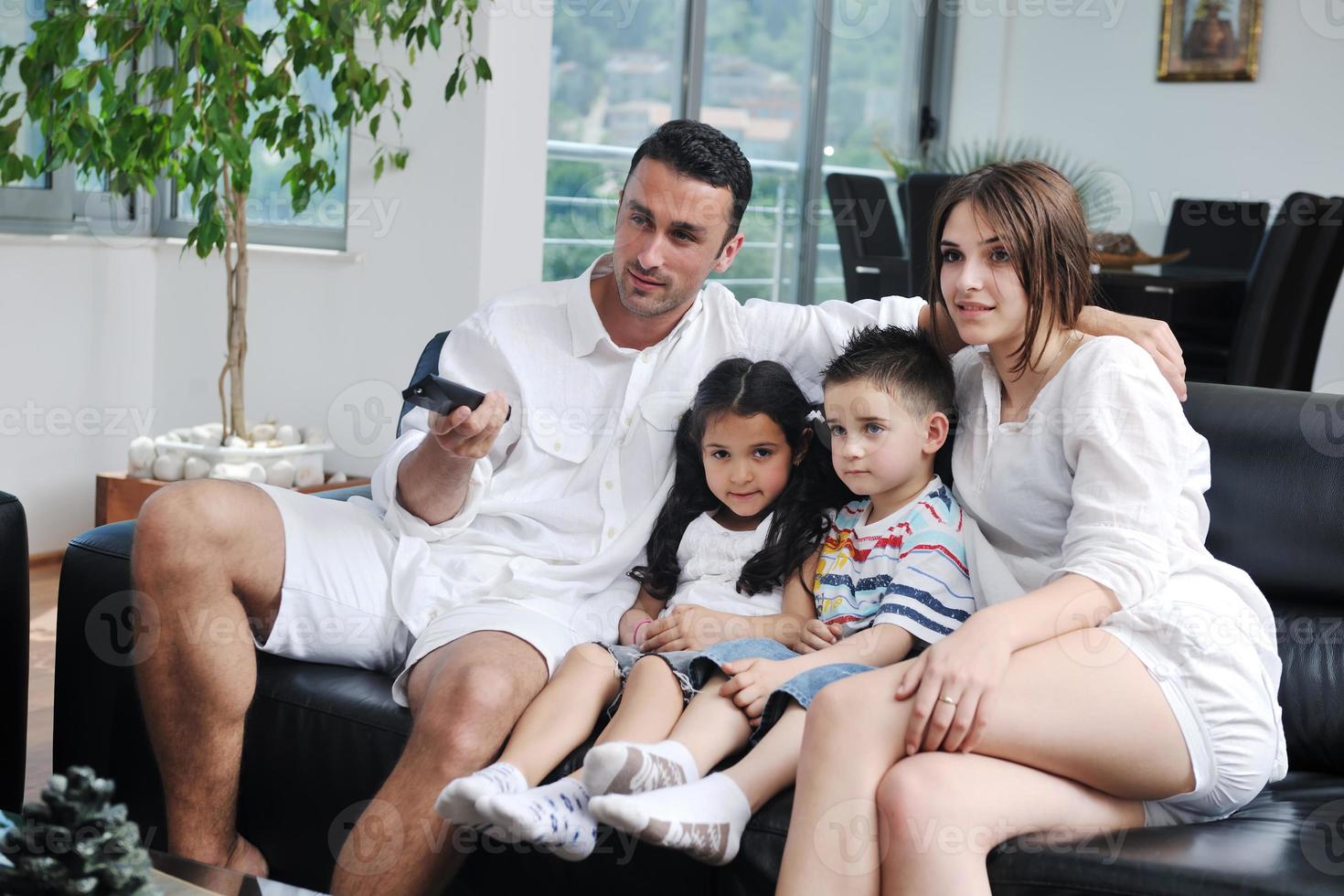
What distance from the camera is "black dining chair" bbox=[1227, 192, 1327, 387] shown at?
354 cm

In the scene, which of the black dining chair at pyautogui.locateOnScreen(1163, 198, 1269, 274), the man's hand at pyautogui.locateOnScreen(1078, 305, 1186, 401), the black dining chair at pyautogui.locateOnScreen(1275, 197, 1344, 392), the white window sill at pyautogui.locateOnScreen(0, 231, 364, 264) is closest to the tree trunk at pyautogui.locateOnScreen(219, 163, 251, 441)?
the white window sill at pyautogui.locateOnScreen(0, 231, 364, 264)

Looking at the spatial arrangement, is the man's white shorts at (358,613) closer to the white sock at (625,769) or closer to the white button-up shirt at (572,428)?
the white button-up shirt at (572,428)

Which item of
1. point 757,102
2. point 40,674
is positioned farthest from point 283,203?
point 757,102

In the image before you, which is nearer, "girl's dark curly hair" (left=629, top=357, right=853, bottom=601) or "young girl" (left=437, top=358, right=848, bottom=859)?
"young girl" (left=437, top=358, right=848, bottom=859)

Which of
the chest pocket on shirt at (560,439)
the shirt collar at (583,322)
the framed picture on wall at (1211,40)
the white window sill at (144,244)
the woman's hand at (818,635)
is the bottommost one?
the woman's hand at (818,635)

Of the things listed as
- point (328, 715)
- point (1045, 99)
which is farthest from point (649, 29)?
point (328, 715)

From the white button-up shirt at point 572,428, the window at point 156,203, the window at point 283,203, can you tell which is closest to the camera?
the white button-up shirt at point 572,428

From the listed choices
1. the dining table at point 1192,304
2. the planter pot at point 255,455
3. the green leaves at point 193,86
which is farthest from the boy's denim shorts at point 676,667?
the dining table at point 1192,304

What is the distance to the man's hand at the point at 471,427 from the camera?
159cm

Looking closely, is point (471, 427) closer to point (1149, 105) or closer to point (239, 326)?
point (239, 326)

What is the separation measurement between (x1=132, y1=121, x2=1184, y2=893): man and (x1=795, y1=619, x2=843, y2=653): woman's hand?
0.41ft

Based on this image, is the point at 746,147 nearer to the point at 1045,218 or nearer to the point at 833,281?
the point at 833,281

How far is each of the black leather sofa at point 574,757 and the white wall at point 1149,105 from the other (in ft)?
12.2

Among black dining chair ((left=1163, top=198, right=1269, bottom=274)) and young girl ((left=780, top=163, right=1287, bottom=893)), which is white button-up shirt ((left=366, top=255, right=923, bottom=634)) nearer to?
young girl ((left=780, top=163, right=1287, bottom=893))
